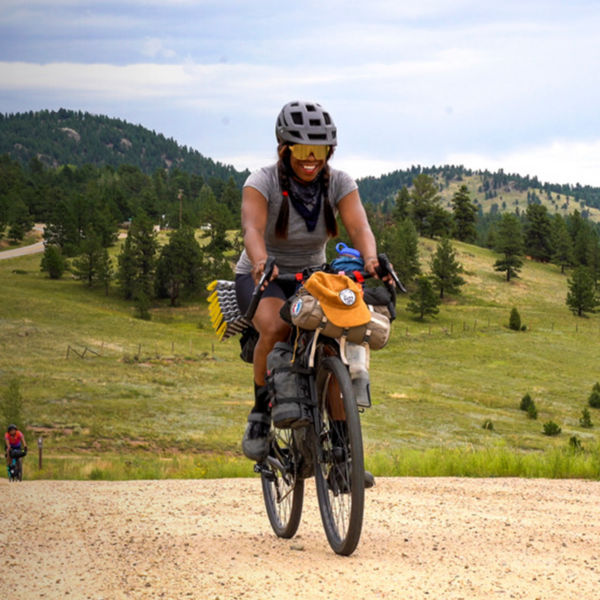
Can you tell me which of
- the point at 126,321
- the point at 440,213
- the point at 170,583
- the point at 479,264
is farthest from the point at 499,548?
the point at 440,213

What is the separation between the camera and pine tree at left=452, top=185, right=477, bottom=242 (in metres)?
142

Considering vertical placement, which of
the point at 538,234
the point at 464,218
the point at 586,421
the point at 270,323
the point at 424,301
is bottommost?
the point at 586,421

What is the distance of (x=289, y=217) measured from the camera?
5961 millimetres

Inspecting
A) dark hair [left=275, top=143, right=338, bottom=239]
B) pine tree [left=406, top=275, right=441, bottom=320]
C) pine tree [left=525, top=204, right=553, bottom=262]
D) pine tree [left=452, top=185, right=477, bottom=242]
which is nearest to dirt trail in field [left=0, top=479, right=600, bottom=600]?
dark hair [left=275, top=143, right=338, bottom=239]

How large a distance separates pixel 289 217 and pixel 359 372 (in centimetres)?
152

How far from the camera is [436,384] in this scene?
62.9 metres

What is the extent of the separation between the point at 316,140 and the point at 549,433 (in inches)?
1601

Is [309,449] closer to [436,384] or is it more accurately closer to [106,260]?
[436,384]

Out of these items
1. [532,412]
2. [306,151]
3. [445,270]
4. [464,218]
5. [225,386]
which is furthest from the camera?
[464,218]

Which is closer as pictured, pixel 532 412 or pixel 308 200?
pixel 308 200

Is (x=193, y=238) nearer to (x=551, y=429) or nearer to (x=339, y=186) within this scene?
(x=551, y=429)

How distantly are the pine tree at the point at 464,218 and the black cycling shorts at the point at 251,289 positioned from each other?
137886 millimetres

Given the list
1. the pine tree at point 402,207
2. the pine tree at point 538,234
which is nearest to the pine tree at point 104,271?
the pine tree at point 402,207

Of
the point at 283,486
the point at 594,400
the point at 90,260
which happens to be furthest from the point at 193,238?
the point at 283,486
